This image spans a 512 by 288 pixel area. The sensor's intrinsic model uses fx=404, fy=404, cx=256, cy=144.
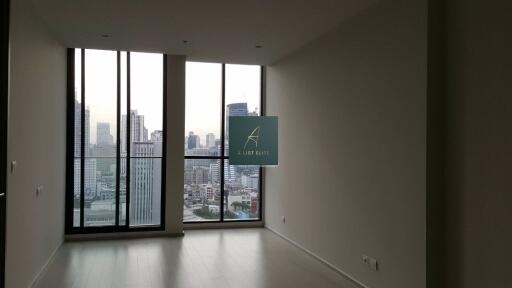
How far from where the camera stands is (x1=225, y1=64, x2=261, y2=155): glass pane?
753 cm

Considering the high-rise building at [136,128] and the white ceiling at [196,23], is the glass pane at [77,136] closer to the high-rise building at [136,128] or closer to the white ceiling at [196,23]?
the white ceiling at [196,23]

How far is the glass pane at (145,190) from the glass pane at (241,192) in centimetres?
134

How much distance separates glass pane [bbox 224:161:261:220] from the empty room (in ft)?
0.09

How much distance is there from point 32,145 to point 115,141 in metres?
2.36

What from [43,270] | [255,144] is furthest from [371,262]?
[43,270]

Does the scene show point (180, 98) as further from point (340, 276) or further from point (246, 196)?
point (340, 276)

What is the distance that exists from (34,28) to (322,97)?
11.2 feet

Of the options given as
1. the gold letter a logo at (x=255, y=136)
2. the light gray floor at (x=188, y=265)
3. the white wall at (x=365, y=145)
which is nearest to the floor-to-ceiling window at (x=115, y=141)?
the light gray floor at (x=188, y=265)

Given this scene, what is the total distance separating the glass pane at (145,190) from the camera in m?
6.66

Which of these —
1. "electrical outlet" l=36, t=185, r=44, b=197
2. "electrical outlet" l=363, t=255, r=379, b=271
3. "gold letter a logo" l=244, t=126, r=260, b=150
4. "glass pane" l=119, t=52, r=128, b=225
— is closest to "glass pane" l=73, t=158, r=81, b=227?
"glass pane" l=119, t=52, r=128, b=225

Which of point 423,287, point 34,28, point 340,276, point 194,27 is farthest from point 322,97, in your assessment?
point 34,28

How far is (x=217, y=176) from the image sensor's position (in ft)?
24.6

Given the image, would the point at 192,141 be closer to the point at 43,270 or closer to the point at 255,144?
the point at 255,144

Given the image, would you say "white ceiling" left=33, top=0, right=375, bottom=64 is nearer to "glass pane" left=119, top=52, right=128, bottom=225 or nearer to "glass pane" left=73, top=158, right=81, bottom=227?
"glass pane" left=119, top=52, right=128, bottom=225
